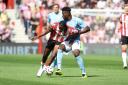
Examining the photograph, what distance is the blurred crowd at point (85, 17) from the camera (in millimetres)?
33334

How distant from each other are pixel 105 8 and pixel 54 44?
18.7 m

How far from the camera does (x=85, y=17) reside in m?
34.3

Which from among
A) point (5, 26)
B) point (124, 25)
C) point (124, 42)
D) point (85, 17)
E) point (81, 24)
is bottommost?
point (5, 26)

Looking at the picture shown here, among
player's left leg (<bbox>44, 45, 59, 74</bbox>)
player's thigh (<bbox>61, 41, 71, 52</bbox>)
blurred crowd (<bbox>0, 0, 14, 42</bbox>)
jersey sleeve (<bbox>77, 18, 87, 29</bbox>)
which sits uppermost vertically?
jersey sleeve (<bbox>77, 18, 87, 29</bbox>)

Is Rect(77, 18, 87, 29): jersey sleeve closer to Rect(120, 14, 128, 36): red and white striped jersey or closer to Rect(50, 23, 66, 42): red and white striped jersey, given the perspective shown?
Rect(50, 23, 66, 42): red and white striped jersey

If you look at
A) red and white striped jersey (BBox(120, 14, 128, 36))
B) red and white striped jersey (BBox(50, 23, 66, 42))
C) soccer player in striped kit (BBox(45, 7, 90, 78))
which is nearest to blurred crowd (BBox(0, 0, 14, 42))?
red and white striped jersey (BBox(120, 14, 128, 36))

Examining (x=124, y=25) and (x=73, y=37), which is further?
(x=124, y=25)

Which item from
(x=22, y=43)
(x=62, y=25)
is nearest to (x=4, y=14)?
(x=22, y=43)

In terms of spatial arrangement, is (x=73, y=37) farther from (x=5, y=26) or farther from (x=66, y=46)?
(x=5, y=26)

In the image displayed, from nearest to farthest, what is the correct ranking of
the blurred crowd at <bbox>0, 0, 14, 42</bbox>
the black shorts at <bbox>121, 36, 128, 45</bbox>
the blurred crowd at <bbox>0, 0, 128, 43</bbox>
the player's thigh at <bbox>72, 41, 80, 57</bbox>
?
the player's thigh at <bbox>72, 41, 80, 57</bbox> → the black shorts at <bbox>121, 36, 128, 45</bbox> → the blurred crowd at <bbox>0, 0, 14, 42</bbox> → the blurred crowd at <bbox>0, 0, 128, 43</bbox>

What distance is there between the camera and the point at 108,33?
3344 centimetres

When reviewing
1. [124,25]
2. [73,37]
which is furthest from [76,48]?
[124,25]

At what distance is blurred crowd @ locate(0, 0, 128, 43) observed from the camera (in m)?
33.3

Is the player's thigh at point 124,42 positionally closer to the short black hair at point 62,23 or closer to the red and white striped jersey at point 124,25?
the red and white striped jersey at point 124,25
